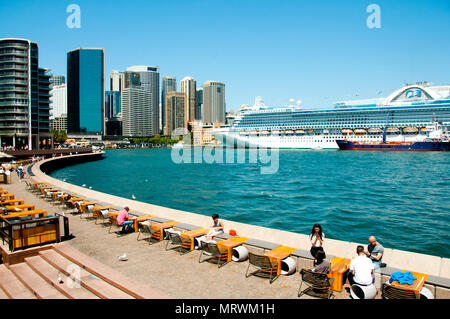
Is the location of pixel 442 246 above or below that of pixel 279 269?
below

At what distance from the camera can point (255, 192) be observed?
92.2ft

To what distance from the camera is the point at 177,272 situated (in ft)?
24.4

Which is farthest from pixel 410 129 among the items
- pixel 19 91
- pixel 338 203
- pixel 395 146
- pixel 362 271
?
pixel 362 271

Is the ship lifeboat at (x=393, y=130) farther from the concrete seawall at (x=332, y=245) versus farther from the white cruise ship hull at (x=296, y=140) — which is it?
the concrete seawall at (x=332, y=245)

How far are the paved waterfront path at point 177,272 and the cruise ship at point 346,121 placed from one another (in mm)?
99761

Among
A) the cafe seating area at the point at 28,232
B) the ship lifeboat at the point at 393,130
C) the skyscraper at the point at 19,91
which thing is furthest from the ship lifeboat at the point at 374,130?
the cafe seating area at the point at 28,232

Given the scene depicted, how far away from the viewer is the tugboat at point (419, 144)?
86500 millimetres

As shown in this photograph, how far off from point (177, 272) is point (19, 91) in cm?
8984

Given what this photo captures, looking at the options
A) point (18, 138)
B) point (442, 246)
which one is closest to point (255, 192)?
point (442, 246)

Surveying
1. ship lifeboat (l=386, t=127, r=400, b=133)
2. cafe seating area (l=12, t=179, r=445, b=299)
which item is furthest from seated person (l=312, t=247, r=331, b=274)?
ship lifeboat (l=386, t=127, r=400, b=133)

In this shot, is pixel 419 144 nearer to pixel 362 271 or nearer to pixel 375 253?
pixel 375 253

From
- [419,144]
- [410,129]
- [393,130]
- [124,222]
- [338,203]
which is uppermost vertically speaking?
[410,129]
